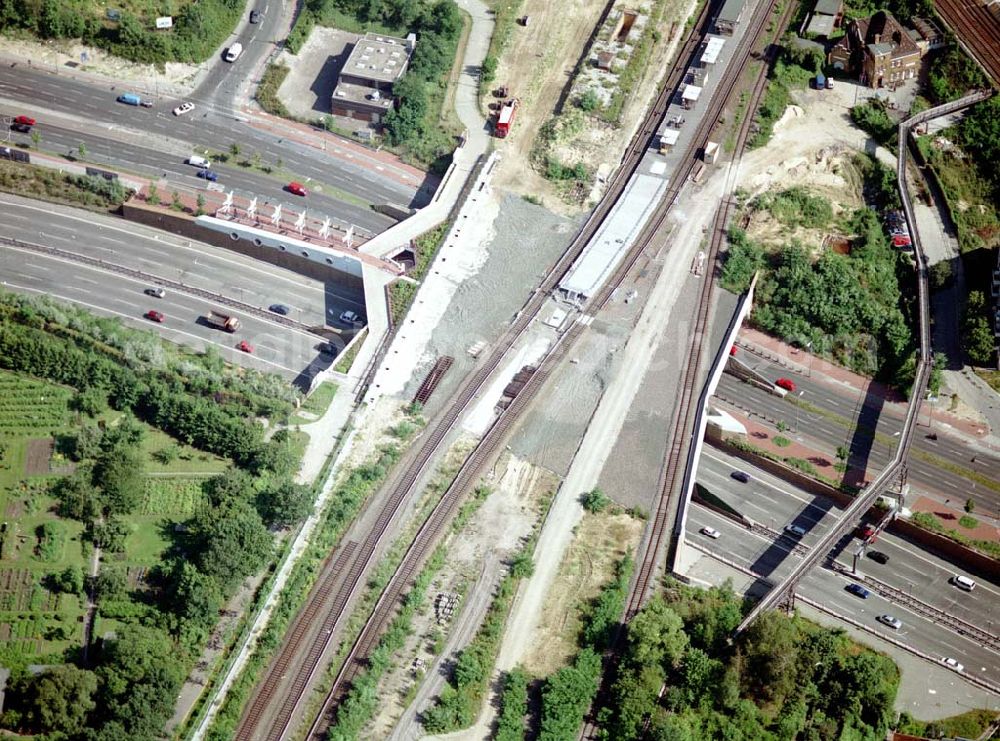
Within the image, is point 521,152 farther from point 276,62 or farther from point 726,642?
point 726,642

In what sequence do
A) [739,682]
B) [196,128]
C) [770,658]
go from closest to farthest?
[770,658]
[739,682]
[196,128]

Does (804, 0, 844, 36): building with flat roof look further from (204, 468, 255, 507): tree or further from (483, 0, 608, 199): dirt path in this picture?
(204, 468, 255, 507): tree

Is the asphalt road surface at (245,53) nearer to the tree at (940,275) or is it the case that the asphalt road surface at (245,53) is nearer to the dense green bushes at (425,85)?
the dense green bushes at (425,85)

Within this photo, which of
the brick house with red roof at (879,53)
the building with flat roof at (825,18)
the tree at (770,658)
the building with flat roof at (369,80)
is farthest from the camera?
the building with flat roof at (825,18)

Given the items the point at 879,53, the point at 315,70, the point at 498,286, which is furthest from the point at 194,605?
the point at 879,53

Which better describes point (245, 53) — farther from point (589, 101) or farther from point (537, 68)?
point (589, 101)

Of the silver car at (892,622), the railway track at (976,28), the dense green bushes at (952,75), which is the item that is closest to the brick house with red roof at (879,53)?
the dense green bushes at (952,75)
